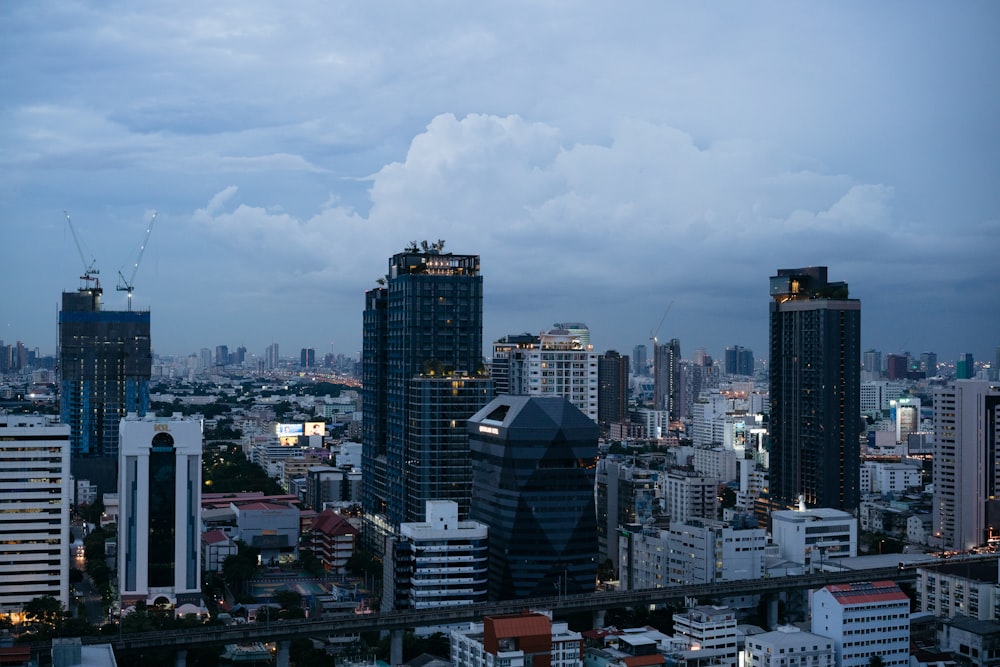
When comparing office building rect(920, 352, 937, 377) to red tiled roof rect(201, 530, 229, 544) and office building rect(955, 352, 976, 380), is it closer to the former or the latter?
office building rect(955, 352, 976, 380)

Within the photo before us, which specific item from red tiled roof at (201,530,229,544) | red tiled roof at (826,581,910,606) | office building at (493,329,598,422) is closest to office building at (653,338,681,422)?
office building at (493,329,598,422)

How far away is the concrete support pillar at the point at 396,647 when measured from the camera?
63.6 feet

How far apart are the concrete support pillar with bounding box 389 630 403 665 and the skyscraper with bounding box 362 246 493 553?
748cm

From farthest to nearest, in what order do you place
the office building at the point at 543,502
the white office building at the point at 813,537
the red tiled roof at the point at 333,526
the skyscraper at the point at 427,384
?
1. the red tiled roof at the point at 333,526
2. the skyscraper at the point at 427,384
3. the white office building at the point at 813,537
4. the office building at the point at 543,502

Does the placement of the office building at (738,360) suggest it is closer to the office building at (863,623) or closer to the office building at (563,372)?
the office building at (563,372)

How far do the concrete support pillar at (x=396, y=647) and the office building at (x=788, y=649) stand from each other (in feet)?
19.0

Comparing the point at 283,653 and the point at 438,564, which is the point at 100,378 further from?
the point at 283,653

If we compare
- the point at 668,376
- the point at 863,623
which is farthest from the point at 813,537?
the point at 668,376

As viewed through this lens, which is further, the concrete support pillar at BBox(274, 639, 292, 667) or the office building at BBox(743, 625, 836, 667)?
the concrete support pillar at BBox(274, 639, 292, 667)

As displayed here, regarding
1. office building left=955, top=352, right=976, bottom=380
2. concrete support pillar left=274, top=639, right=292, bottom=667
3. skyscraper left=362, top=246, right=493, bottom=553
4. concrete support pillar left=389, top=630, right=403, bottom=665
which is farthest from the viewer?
office building left=955, top=352, right=976, bottom=380

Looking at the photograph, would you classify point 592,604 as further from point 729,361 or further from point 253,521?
point 729,361

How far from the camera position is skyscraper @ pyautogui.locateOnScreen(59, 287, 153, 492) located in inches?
1614

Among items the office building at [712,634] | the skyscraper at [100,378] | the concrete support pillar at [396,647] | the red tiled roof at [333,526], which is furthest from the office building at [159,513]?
the skyscraper at [100,378]

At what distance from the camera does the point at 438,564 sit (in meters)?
21.5
